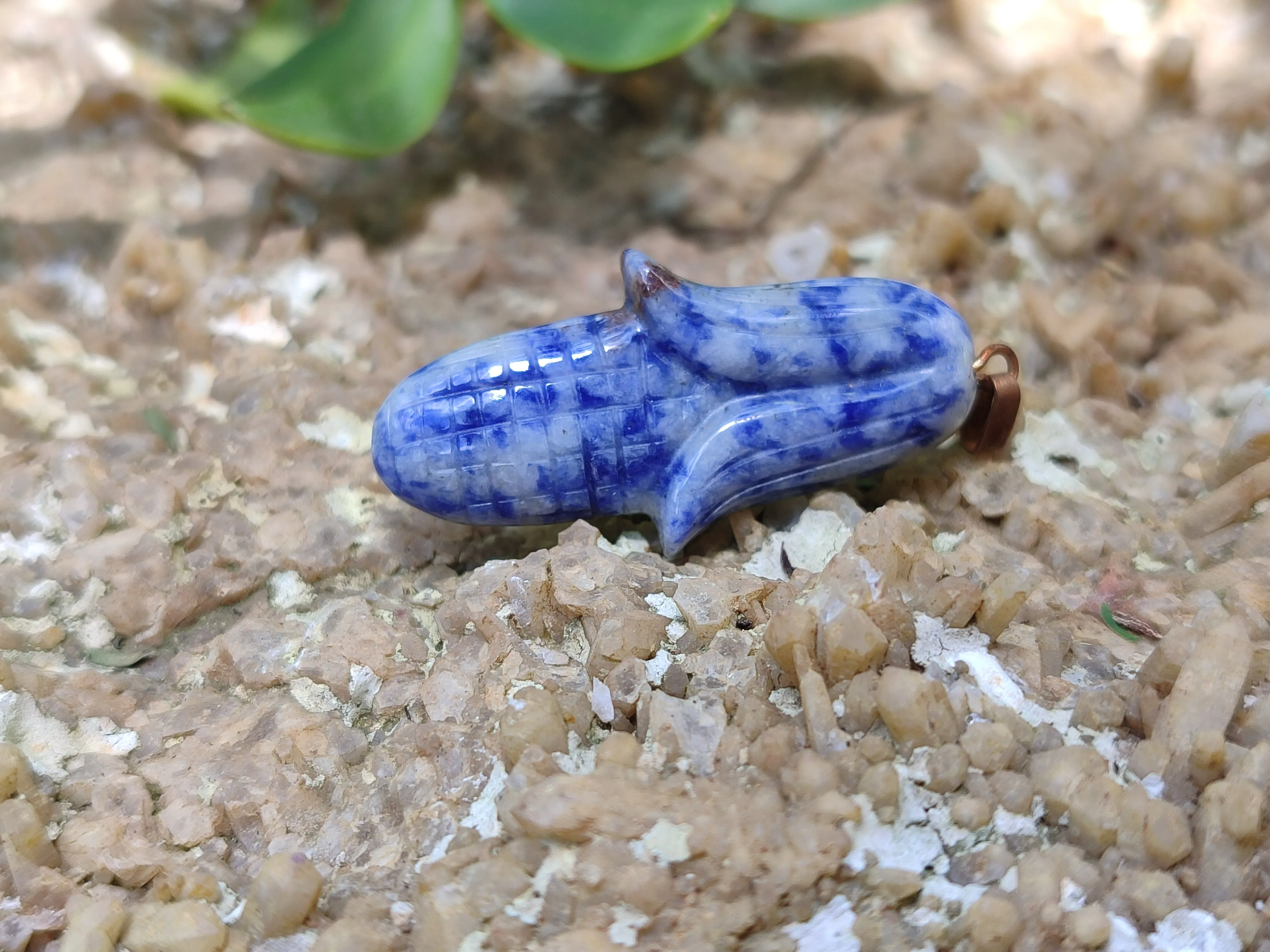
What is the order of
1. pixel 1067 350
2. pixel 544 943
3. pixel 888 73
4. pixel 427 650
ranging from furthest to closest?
pixel 888 73 → pixel 1067 350 → pixel 427 650 → pixel 544 943

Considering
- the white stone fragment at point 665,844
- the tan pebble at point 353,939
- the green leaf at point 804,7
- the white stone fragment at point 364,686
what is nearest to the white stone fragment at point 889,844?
the white stone fragment at point 665,844

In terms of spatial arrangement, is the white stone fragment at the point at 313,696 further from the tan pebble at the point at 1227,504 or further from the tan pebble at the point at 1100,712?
the tan pebble at the point at 1227,504

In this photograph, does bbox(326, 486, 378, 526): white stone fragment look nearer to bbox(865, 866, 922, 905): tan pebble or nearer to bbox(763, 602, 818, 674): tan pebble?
bbox(763, 602, 818, 674): tan pebble

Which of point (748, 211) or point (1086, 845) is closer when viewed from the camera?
point (1086, 845)

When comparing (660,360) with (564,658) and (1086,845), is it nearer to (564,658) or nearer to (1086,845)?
(564,658)

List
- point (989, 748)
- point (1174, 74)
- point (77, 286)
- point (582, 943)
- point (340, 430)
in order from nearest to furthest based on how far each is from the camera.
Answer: point (582, 943) → point (989, 748) → point (340, 430) → point (77, 286) → point (1174, 74)

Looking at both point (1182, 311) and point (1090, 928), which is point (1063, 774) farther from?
point (1182, 311)

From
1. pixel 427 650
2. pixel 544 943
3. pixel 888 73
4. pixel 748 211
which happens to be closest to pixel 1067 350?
pixel 748 211

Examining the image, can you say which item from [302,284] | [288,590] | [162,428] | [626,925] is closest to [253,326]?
[302,284]
